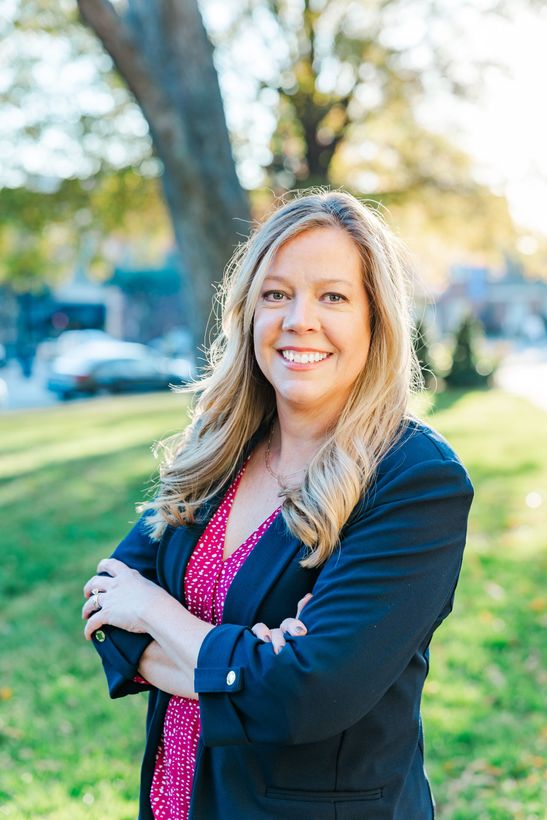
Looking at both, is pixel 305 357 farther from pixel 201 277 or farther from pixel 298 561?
pixel 201 277

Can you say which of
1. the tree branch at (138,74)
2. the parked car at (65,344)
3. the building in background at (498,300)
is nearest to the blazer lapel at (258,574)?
the tree branch at (138,74)

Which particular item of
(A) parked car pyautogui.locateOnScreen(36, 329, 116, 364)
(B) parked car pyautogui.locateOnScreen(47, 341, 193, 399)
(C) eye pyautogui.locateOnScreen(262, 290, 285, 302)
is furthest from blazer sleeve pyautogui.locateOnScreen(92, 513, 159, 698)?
(A) parked car pyautogui.locateOnScreen(36, 329, 116, 364)

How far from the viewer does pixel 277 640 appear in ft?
5.50

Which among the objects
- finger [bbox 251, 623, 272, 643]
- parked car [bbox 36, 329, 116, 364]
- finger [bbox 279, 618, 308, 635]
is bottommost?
parked car [bbox 36, 329, 116, 364]

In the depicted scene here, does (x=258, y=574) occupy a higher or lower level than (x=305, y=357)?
lower

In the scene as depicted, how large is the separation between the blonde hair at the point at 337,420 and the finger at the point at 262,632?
6.3 inches

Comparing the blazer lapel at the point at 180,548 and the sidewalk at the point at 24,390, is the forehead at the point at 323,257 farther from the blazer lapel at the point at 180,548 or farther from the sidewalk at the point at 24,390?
the sidewalk at the point at 24,390

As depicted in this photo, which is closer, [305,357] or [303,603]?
[303,603]

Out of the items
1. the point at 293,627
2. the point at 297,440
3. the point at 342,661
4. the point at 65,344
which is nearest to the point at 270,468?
the point at 297,440

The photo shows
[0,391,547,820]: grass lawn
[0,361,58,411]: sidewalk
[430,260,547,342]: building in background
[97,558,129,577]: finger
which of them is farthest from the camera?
[430,260,547,342]: building in background

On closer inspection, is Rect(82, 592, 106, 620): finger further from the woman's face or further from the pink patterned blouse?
the woman's face

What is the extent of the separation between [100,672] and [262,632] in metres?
3.54

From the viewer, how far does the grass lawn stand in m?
3.71

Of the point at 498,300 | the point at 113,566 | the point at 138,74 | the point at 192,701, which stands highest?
the point at 138,74
